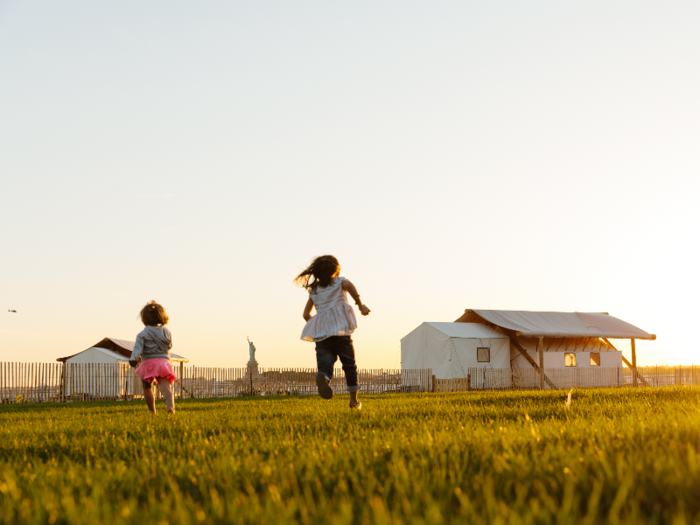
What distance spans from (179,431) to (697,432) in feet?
A: 10.6

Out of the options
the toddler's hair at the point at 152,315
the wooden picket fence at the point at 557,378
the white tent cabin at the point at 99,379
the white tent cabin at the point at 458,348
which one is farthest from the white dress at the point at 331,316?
the white tent cabin at the point at 458,348

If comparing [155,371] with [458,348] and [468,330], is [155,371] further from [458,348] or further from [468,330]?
[468,330]

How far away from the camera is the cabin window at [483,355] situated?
112ft

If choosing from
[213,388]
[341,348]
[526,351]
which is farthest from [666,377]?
[341,348]

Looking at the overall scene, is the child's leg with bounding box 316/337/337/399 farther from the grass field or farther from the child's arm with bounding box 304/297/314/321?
the grass field

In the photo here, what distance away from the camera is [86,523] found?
150cm

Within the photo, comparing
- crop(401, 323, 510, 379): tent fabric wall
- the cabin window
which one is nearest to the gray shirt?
crop(401, 323, 510, 379): tent fabric wall

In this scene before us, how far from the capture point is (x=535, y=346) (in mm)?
35719

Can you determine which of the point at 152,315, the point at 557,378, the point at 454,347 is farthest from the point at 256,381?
the point at 152,315

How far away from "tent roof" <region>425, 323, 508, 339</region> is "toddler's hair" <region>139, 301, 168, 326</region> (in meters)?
27.3

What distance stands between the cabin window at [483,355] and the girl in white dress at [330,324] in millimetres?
28302

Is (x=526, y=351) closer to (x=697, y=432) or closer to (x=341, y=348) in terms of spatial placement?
(x=341, y=348)

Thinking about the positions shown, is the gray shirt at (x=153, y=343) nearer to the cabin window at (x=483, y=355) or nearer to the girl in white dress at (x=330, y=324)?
the girl in white dress at (x=330, y=324)

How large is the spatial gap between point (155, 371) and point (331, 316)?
2.39 metres
